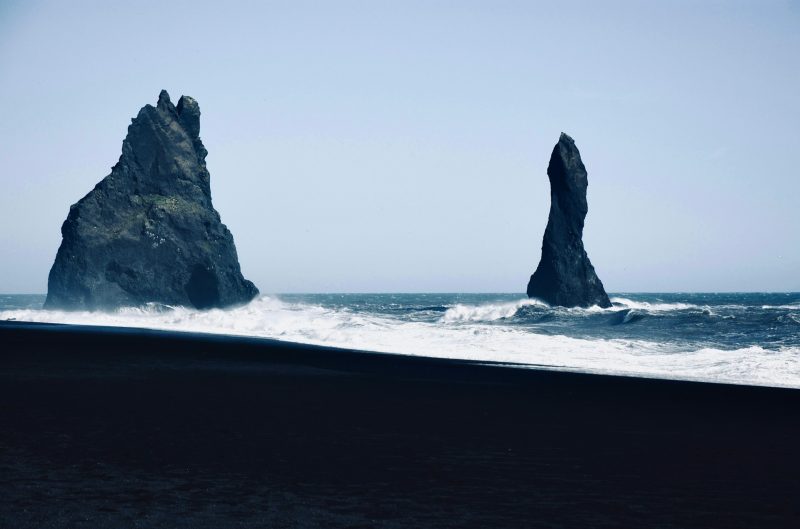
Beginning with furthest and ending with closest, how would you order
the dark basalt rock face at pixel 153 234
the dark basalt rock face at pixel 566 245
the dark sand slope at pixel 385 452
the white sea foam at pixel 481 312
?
the dark basalt rock face at pixel 566 245
the dark basalt rock face at pixel 153 234
the white sea foam at pixel 481 312
the dark sand slope at pixel 385 452

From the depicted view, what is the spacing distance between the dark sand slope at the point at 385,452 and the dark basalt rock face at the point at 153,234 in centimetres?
7827

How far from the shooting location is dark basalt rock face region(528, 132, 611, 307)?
344 feet

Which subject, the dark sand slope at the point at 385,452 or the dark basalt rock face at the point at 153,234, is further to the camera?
the dark basalt rock face at the point at 153,234

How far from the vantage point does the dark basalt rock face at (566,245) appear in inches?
4126

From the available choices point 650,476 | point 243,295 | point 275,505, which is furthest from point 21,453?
point 243,295

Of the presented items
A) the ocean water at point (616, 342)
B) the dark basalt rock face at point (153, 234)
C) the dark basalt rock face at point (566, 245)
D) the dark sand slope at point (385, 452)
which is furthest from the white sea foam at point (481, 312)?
the dark sand slope at point (385, 452)

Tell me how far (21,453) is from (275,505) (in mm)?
4372

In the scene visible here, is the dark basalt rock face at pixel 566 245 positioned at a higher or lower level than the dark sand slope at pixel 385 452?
higher

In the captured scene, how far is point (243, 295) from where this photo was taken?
111688 millimetres

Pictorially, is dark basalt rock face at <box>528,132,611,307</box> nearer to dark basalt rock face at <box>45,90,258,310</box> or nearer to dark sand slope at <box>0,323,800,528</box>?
dark basalt rock face at <box>45,90,258,310</box>

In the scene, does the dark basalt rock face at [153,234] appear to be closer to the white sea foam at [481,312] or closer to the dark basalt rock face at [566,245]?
the white sea foam at [481,312]

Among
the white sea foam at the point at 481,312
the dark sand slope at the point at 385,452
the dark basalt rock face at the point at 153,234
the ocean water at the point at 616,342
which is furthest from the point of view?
the dark basalt rock face at the point at 153,234

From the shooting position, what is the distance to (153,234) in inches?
4072

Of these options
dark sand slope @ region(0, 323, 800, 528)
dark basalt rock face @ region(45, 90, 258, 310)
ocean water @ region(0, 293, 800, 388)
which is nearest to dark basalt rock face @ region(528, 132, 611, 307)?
ocean water @ region(0, 293, 800, 388)
